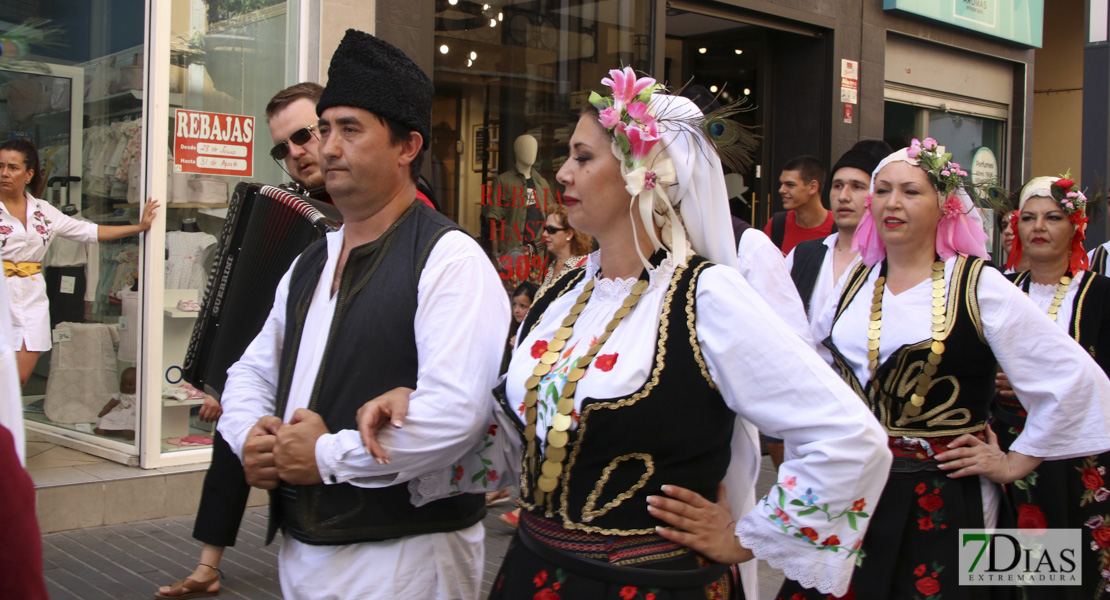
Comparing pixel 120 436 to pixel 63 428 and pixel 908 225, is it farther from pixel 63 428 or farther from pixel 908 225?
pixel 908 225

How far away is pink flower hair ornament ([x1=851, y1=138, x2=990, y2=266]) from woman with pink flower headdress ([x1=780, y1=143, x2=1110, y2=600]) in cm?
1

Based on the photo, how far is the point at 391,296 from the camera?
2535 mm

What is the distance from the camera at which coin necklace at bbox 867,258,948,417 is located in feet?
11.3

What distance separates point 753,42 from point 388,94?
9096 millimetres

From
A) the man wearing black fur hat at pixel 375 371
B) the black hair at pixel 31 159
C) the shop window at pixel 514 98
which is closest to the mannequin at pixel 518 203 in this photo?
the shop window at pixel 514 98

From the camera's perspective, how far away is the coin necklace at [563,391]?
7.33ft

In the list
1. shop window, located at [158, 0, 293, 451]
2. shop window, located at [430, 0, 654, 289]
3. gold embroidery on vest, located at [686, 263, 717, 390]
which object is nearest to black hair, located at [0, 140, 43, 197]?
shop window, located at [158, 0, 293, 451]

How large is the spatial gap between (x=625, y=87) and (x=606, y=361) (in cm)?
67

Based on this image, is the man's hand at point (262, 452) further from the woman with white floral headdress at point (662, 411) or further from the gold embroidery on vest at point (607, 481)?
the gold embroidery on vest at point (607, 481)

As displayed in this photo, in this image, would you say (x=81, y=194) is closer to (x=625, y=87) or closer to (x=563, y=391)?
(x=625, y=87)

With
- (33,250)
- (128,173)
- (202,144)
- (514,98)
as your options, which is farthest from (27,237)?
(514,98)

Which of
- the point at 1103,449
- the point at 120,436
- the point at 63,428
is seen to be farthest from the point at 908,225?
the point at 63,428

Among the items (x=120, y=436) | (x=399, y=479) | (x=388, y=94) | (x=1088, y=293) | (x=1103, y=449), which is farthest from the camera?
(x=120, y=436)

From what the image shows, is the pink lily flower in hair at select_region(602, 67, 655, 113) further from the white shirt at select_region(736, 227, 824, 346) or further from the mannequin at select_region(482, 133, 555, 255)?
the mannequin at select_region(482, 133, 555, 255)
